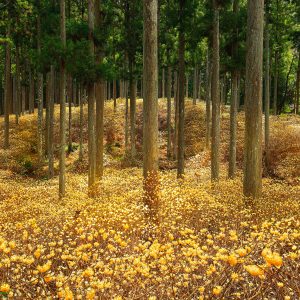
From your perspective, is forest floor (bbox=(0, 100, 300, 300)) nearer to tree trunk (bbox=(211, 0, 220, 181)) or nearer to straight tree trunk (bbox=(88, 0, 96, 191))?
straight tree trunk (bbox=(88, 0, 96, 191))

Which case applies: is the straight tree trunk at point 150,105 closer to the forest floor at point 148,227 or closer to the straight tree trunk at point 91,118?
the forest floor at point 148,227

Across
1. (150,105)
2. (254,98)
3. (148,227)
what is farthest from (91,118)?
(148,227)

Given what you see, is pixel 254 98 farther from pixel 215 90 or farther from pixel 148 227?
pixel 215 90

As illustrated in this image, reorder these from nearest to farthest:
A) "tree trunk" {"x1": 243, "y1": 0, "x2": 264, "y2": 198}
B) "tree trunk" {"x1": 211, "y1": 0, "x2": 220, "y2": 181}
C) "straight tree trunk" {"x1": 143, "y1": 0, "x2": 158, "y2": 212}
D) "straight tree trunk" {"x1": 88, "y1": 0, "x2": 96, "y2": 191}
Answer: "straight tree trunk" {"x1": 143, "y1": 0, "x2": 158, "y2": 212}
"tree trunk" {"x1": 243, "y1": 0, "x2": 264, "y2": 198}
"straight tree trunk" {"x1": 88, "y1": 0, "x2": 96, "y2": 191}
"tree trunk" {"x1": 211, "y1": 0, "x2": 220, "y2": 181}

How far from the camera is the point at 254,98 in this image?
809cm

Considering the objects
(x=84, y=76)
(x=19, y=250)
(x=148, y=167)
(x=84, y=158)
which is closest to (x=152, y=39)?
(x=148, y=167)

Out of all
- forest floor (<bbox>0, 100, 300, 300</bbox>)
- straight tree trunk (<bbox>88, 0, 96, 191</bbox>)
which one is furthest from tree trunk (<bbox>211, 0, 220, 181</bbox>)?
straight tree trunk (<bbox>88, 0, 96, 191</bbox>)

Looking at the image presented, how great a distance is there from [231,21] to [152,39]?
8636 millimetres

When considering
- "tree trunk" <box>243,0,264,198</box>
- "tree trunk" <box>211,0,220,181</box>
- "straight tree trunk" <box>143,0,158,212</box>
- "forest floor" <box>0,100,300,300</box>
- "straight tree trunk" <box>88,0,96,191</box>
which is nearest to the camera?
"forest floor" <box>0,100,300,300</box>

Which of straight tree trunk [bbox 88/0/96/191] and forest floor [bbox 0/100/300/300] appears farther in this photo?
straight tree trunk [bbox 88/0/96/191]

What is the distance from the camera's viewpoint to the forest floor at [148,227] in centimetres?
341

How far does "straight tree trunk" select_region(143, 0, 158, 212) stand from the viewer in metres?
7.10

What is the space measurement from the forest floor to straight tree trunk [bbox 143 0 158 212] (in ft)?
1.40

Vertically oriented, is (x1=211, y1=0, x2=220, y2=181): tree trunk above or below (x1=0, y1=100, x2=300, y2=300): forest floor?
above
